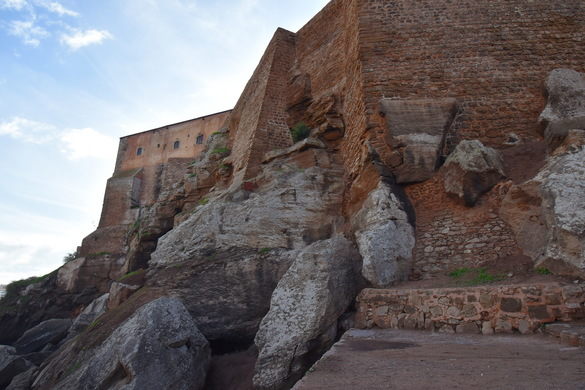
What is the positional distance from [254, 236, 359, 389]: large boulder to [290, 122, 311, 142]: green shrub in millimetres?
5514

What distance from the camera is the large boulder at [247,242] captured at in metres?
7.28

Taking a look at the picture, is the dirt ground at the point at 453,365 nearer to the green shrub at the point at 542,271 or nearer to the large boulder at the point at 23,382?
the green shrub at the point at 542,271

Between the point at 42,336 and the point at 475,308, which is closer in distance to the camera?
the point at 475,308

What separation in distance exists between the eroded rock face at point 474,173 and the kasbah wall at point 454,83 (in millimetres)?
200

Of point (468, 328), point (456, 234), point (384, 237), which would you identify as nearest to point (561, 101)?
point (456, 234)

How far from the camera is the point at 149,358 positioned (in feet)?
16.9

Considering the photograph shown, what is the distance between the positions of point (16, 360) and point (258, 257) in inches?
327

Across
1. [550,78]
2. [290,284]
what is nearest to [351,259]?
[290,284]

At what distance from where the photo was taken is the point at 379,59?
27.3 ft

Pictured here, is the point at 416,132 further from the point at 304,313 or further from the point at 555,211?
the point at 304,313

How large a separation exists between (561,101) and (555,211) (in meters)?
3.86

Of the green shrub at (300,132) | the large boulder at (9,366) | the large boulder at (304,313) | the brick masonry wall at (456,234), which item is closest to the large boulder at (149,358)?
the large boulder at (304,313)

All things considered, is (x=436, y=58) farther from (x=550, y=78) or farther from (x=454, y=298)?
(x=454, y=298)

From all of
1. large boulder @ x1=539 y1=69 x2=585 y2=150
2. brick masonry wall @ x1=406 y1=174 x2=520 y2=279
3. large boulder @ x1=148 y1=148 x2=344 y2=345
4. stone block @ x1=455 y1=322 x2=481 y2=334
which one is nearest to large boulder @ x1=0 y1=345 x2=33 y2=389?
large boulder @ x1=148 y1=148 x2=344 y2=345
